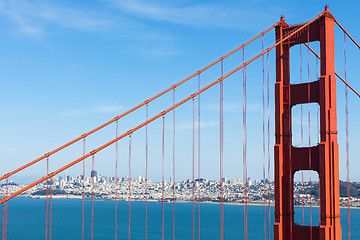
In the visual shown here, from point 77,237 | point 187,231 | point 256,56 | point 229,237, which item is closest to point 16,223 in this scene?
point 77,237

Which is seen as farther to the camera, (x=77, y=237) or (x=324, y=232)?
(x=77, y=237)

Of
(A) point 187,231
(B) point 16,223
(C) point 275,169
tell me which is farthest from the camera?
(B) point 16,223

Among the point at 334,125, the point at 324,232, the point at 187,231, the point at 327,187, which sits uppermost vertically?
the point at 334,125

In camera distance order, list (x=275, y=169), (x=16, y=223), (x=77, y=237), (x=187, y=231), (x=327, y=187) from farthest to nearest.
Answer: (x=16, y=223)
(x=187, y=231)
(x=77, y=237)
(x=275, y=169)
(x=327, y=187)

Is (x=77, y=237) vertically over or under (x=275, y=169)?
under

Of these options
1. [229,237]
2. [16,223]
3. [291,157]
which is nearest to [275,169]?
[291,157]

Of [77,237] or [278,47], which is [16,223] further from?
[278,47]
